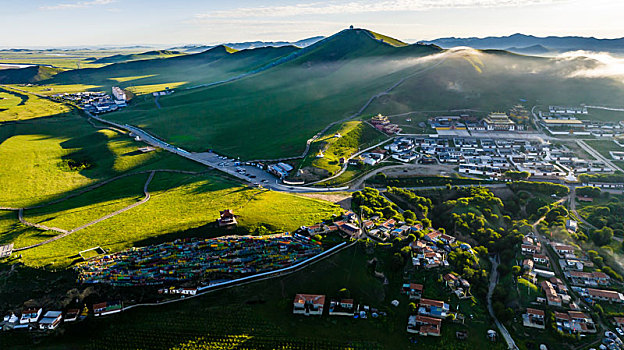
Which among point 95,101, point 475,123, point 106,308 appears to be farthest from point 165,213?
point 95,101

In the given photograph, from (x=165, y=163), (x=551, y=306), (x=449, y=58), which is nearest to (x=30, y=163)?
(x=165, y=163)

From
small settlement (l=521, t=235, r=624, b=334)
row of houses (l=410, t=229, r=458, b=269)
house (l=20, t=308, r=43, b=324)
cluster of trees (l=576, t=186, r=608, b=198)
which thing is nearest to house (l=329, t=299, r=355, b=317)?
row of houses (l=410, t=229, r=458, b=269)

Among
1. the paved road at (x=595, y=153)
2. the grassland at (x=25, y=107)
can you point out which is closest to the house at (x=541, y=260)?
the paved road at (x=595, y=153)

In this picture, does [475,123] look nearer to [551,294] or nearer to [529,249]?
[529,249]

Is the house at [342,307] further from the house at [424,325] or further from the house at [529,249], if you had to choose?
the house at [529,249]

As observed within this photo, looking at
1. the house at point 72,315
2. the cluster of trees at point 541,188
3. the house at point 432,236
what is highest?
the cluster of trees at point 541,188

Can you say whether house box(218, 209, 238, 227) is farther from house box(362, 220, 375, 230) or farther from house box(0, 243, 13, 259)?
house box(0, 243, 13, 259)

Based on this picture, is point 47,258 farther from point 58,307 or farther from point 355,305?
point 355,305
